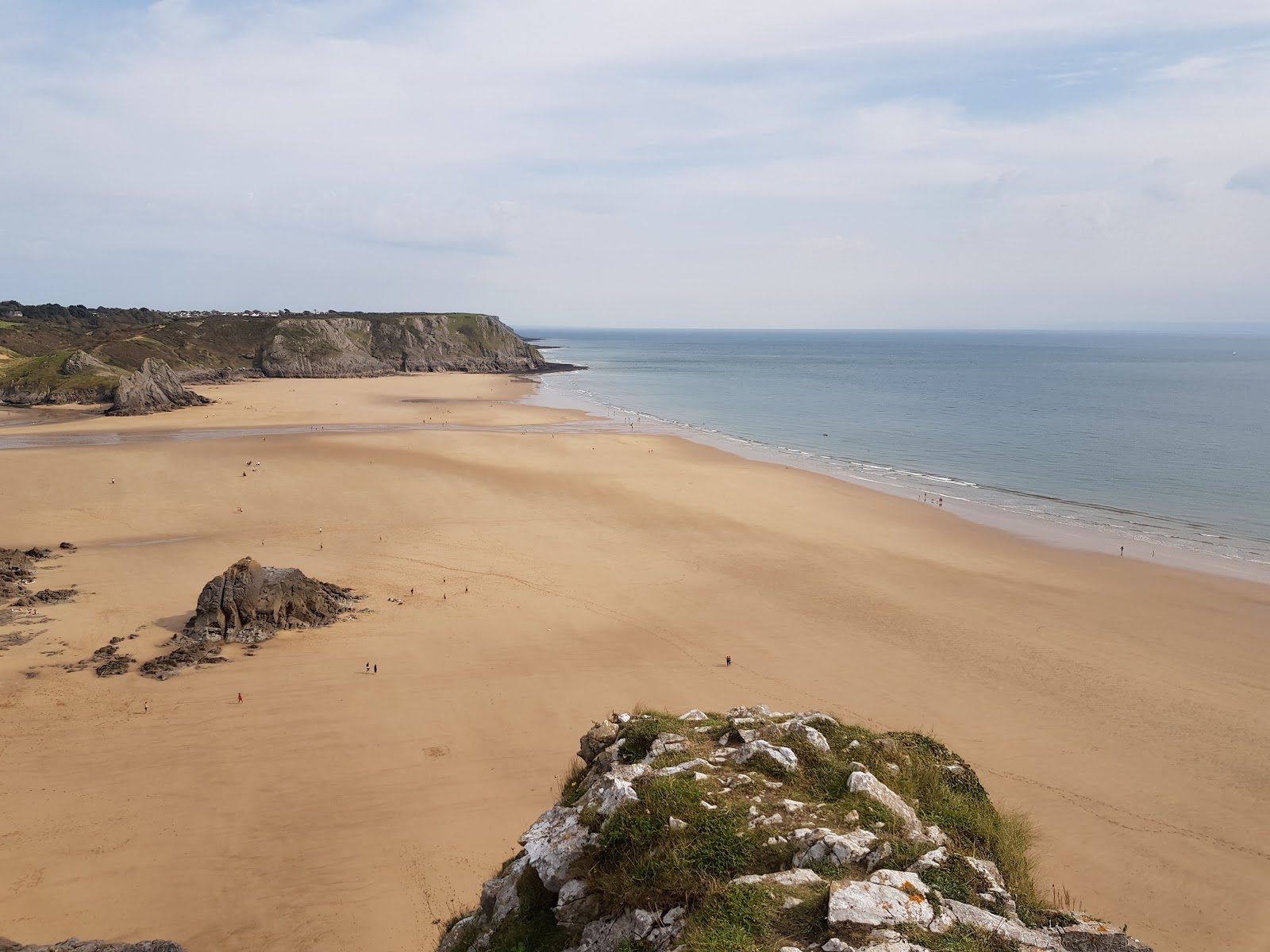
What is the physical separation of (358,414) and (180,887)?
64.4 metres

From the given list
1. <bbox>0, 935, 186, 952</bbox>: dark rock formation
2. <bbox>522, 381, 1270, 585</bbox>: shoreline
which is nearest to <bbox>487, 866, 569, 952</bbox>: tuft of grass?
<bbox>0, 935, 186, 952</bbox>: dark rock formation

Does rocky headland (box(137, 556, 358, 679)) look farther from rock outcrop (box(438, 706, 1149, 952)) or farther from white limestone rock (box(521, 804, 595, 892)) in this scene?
white limestone rock (box(521, 804, 595, 892))

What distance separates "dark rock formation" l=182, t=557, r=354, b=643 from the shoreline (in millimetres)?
31634

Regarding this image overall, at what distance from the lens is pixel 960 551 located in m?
33.7

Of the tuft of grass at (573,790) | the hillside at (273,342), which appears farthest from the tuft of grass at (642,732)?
the hillside at (273,342)

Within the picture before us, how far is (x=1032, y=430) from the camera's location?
67125 mm

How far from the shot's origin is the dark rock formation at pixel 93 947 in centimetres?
988

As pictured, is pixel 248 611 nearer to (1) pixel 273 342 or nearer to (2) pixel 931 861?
(2) pixel 931 861

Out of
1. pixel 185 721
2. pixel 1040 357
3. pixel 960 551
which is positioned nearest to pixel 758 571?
pixel 960 551

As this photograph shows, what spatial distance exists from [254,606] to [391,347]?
107663mm

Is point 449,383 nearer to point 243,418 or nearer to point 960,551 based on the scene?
point 243,418

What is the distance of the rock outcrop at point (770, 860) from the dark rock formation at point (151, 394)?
76539 millimetres

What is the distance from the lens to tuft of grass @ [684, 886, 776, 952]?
6.36m

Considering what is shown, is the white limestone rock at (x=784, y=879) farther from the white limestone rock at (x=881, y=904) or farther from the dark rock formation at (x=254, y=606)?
the dark rock formation at (x=254, y=606)
